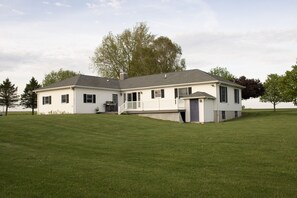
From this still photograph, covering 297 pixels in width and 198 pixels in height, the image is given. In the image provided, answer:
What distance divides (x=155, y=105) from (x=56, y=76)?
46909 mm

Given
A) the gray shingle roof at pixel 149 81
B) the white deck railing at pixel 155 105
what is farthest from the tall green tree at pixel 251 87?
the white deck railing at pixel 155 105

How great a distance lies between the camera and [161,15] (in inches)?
881

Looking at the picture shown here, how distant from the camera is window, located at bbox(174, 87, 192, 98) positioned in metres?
31.4

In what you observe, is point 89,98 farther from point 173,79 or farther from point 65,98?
point 173,79

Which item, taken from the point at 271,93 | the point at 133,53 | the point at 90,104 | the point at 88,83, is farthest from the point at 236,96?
the point at 133,53

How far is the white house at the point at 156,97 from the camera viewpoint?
1158 inches

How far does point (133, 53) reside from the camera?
183ft

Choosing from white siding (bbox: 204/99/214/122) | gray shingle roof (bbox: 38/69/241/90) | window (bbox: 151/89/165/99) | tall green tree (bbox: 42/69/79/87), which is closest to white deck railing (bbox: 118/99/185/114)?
window (bbox: 151/89/165/99)

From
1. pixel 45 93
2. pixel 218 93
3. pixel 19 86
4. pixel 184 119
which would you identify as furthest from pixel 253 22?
pixel 19 86

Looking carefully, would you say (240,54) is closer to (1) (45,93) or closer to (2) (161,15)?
(2) (161,15)

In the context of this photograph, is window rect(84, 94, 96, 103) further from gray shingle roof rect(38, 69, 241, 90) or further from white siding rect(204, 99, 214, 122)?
white siding rect(204, 99, 214, 122)

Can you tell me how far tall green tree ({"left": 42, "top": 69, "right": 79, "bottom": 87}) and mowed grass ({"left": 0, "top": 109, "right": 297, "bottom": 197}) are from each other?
5843 centimetres

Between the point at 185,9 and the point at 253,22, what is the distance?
5.54 meters

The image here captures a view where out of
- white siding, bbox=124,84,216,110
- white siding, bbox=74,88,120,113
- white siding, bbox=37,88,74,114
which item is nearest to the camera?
white siding, bbox=124,84,216,110
